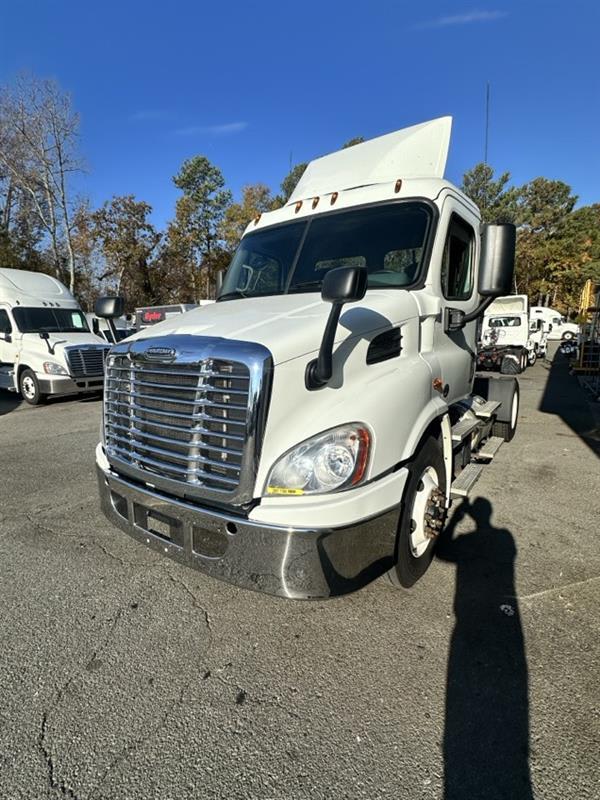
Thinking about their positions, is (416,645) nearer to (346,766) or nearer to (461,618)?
(461,618)

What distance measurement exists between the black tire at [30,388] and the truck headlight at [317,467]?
33.2ft

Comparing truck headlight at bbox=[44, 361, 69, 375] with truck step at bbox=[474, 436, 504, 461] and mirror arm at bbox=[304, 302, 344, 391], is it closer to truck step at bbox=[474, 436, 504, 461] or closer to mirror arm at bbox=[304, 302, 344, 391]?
truck step at bbox=[474, 436, 504, 461]

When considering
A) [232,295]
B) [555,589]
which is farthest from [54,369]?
[555,589]

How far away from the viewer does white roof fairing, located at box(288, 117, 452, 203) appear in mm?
3904

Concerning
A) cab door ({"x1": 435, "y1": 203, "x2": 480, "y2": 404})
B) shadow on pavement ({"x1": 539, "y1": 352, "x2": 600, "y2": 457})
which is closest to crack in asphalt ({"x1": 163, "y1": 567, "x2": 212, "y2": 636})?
cab door ({"x1": 435, "y1": 203, "x2": 480, "y2": 404})

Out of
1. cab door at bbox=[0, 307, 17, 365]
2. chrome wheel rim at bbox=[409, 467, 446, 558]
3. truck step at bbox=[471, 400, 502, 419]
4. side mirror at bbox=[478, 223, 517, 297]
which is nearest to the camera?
chrome wheel rim at bbox=[409, 467, 446, 558]

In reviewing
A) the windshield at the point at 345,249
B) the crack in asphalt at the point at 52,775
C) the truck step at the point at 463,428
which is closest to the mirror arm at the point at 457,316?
the windshield at the point at 345,249

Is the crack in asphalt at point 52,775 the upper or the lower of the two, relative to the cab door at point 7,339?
lower

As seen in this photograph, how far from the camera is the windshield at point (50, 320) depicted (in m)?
11.0

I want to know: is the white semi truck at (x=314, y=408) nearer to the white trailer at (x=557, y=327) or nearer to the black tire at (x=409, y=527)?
the black tire at (x=409, y=527)

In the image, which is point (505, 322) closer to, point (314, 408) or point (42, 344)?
point (42, 344)

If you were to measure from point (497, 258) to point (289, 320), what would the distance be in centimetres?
173

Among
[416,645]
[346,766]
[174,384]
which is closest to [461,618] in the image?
[416,645]

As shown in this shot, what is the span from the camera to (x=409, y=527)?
105 inches
